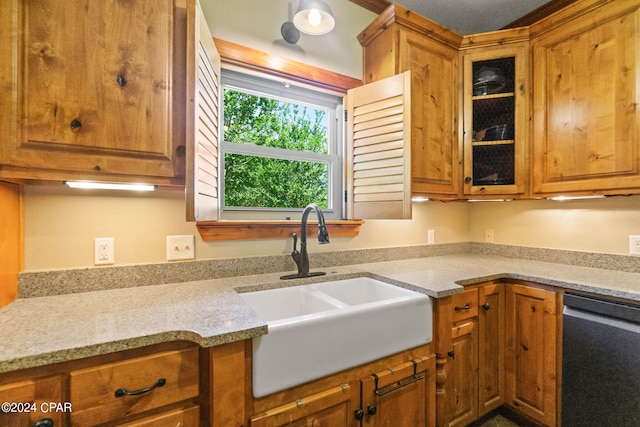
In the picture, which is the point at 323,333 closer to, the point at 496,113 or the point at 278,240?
the point at 278,240

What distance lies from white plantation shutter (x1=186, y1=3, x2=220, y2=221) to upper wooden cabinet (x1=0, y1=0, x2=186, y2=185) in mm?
83

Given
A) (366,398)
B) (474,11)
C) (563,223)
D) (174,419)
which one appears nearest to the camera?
(174,419)

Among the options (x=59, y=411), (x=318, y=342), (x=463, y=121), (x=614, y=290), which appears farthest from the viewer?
(x=463, y=121)

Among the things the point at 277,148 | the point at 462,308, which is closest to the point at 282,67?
the point at 277,148

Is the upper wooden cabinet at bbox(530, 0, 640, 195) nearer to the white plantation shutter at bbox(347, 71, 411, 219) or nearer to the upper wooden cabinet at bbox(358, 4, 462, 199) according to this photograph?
the upper wooden cabinet at bbox(358, 4, 462, 199)

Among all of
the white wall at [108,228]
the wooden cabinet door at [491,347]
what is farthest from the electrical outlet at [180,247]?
the wooden cabinet door at [491,347]

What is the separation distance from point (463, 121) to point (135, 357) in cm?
211

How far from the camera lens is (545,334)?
4.87 ft

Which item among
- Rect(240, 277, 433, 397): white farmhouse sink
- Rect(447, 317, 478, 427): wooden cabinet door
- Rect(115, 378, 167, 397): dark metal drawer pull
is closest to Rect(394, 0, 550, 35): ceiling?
Rect(240, 277, 433, 397): white farmhouse sink

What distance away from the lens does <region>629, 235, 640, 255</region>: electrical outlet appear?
162 cm

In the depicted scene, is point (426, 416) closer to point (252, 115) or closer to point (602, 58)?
point (252, 115)

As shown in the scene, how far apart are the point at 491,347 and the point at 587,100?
1.43 metres

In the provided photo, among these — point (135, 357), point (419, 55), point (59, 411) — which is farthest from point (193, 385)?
point (419, 55)

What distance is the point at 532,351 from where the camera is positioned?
1.54 meters
